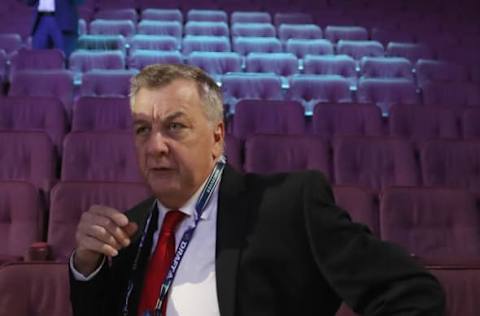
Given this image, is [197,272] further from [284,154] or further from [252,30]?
[252,30]

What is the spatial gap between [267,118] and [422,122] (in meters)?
0.29

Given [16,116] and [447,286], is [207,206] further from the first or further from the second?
[16,116]

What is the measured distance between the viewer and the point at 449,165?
864 millimetres

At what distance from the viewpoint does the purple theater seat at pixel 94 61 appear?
1.41 m

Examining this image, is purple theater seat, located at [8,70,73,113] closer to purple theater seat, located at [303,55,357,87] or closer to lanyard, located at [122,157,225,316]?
purple theater seat, located at [303,55,357,87]

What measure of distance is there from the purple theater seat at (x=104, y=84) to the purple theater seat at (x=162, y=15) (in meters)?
0.67

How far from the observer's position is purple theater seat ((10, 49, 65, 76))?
1.29 meters

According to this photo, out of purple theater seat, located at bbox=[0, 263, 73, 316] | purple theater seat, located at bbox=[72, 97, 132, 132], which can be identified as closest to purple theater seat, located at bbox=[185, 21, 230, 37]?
purple theater seat, located at bbox=[72, 97, 132, 132]

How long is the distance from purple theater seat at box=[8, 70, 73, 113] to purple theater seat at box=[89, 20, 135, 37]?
0.53m

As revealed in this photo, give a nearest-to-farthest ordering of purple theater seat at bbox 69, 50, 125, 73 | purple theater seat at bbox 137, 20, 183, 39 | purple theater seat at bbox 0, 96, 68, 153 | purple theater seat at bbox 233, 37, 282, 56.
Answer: purple theater seat at bbox 0, 96, 68, 153 → purple theater seat at bbox 69, 50, 125, 73 → purple theater seat at bbox 233, 37, 282, 56 → purple theater seat at bbox 137, 20, 183, 39

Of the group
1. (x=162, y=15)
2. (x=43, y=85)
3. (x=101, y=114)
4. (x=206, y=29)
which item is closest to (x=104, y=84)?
(x=43, y=85)

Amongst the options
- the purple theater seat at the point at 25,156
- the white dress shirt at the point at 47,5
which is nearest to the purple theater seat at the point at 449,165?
the purple theater seat at the point at 25,156

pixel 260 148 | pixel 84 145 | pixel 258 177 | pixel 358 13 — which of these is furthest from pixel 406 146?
pixel 358 13

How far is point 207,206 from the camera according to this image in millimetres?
318
